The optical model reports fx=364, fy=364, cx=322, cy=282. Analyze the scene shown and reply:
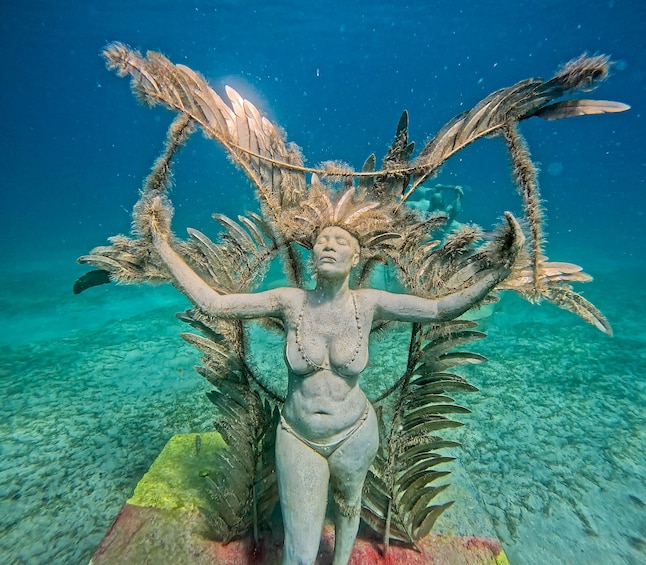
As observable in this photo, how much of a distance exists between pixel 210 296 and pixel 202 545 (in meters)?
2.21

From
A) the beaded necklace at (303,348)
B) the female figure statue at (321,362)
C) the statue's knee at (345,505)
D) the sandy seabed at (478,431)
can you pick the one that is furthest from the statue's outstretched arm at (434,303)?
the sandy seabed at (478,431)

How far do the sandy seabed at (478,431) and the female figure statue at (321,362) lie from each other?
2698 millimetres

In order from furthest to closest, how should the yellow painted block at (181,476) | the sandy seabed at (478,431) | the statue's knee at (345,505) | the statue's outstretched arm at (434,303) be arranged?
the sandy seabed at (478,431) < the yellow painted block at (181,476) < the statue's knee at (345,505) < the statue's outstretched arm at (434,303)

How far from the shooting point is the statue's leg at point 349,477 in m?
2.47

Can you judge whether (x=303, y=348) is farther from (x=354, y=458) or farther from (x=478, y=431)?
(x=478, y=431)

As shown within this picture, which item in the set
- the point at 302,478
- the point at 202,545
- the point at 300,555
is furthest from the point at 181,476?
the point at 302,478

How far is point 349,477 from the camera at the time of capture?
2514 millimetres

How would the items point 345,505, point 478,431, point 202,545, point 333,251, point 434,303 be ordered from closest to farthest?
1. point 333,251
2. point 434,303
3. point 345,505
4. point 202,545
5. point 478,431

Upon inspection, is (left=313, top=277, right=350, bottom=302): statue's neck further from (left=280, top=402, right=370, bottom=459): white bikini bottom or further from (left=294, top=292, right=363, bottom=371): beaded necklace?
(left=280, top=402, right=370, bottom=459): white bikini bottom

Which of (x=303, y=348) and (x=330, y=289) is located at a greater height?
(x=330, y=289)

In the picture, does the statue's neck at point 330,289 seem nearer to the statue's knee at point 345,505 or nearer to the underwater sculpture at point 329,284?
the underwater sculpture at point 329,284

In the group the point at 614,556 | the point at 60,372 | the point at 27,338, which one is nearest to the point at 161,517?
the point at 614,556

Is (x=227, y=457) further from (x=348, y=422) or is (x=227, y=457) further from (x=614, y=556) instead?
(x=614, y=556)

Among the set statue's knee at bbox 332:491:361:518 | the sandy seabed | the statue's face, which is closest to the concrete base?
statue's knee at bbox 332:491:361:518
